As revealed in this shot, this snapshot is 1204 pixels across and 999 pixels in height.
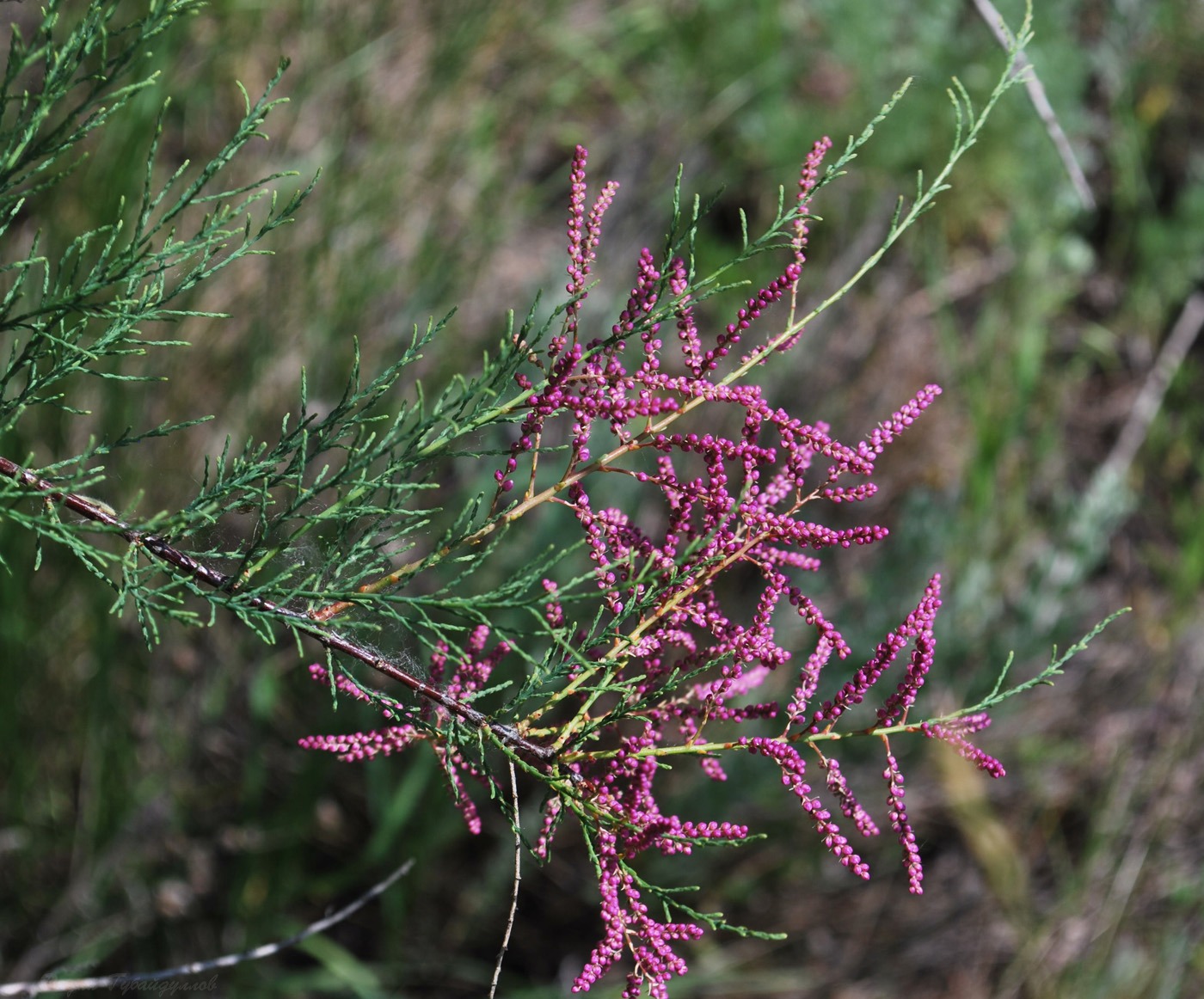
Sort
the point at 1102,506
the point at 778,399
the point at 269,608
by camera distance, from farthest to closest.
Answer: the point at 778,399
the point at 1102,506
the point at 269,608

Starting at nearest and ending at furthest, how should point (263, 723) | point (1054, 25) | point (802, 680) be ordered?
1. point (802, 680)
2. point (263, 723)
3. point (1054, 25)

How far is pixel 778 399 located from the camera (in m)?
3.77

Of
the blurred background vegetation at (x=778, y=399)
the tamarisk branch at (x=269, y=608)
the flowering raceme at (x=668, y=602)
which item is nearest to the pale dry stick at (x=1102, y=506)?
the blurred background vegetation at (x=778, y=399)

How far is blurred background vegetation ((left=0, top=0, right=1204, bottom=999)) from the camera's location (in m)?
2.86

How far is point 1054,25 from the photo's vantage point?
390cm

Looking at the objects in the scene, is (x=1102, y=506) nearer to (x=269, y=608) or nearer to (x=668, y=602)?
(x=668, y=602)

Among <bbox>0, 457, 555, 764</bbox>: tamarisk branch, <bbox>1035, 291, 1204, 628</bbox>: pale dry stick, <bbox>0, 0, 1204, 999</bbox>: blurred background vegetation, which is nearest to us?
<bbox>0, 457, 555, 764</bbox>: tamarisk branch

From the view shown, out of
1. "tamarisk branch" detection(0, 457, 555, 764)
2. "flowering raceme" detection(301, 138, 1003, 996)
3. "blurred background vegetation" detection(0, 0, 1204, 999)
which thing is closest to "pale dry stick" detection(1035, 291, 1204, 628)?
"blurred background vegetation" detection(0, 0, 1204, 999)

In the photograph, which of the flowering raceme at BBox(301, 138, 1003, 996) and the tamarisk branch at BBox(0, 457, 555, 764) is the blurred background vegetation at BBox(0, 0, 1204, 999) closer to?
the tamarisk branch at BBox(0, 457, 555, 764)

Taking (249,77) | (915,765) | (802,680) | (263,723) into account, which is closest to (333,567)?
(802,680)

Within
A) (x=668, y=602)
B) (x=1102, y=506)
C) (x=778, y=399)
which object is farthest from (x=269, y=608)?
(x=778, y=399)

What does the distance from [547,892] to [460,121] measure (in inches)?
102

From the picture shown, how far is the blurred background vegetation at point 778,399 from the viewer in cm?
286

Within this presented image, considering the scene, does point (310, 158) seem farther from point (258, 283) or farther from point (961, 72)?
point (961, 72)
